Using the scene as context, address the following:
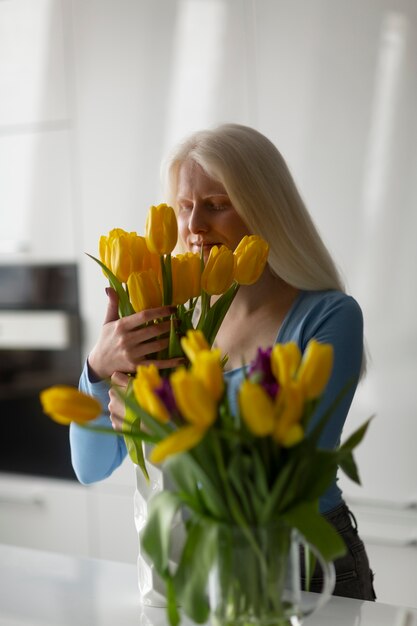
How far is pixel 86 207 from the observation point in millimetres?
2369

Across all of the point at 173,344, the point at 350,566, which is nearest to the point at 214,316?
the point at 173,344

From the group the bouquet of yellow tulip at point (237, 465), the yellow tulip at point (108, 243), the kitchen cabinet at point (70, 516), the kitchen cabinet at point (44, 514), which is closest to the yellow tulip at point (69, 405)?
the bouquet of yellow tulip at point (237, 465)

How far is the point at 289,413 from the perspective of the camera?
64cm

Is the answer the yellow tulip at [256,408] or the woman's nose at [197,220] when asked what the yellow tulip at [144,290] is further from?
the woman's nose at [197,220]

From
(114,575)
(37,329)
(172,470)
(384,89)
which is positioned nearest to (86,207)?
(37,329)

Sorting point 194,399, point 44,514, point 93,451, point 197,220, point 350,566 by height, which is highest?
point 197,220

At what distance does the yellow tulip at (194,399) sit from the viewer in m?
0.62

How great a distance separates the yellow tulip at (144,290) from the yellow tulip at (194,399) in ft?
0.79

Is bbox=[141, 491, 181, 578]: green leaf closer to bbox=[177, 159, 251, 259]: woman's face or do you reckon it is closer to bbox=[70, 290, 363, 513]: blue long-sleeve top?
bbox=[70, 290, 363, 513]: blue long-sleeve top

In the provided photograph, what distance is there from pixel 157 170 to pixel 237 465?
1695mm

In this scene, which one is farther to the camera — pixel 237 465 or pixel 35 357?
pixel 35 357

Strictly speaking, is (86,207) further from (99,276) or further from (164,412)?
(164,412)

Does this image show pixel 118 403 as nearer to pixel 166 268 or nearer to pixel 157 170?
pixel 166 268

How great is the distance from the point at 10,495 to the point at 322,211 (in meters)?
1.28
